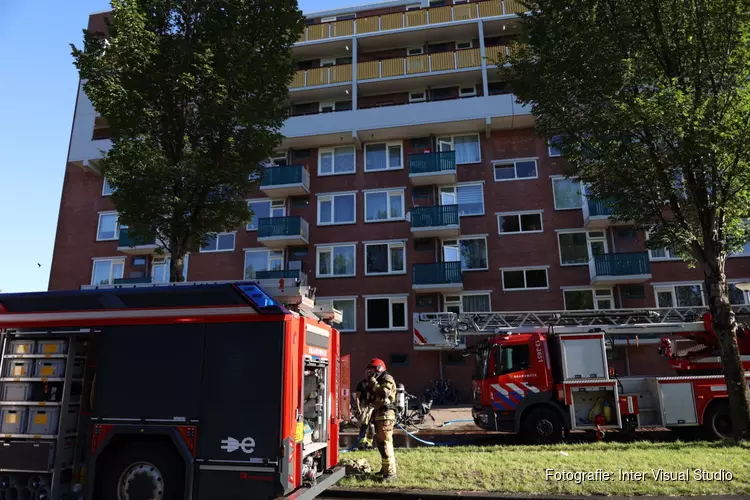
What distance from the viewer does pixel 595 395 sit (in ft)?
36.0

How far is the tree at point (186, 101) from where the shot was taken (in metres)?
10.3

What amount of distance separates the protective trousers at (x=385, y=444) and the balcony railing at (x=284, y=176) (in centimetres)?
2005

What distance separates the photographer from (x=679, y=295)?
22750 mm

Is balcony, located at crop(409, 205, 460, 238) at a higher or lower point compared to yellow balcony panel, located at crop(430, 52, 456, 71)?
lower

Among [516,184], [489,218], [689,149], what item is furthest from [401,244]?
[689,149]

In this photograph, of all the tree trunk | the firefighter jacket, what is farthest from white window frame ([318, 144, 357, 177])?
the firefighter jacket

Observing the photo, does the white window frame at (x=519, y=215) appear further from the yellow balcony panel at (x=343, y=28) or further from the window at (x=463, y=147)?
the yellow balcony panel at (x=343, y=28)

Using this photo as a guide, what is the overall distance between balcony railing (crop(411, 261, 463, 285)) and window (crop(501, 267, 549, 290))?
2.42 m

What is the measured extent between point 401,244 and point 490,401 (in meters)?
14.2

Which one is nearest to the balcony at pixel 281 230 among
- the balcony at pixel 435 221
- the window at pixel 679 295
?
the balcony at pixel 435 221

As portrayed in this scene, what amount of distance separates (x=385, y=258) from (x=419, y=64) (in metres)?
11.0

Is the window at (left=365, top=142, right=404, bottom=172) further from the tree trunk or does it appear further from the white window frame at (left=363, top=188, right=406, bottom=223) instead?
the tree trunk

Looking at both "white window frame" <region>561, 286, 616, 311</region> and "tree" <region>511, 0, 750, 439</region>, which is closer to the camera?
"tree" <region>511, 0, 750, 439</region>

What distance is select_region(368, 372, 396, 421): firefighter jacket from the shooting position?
23.4 feet
